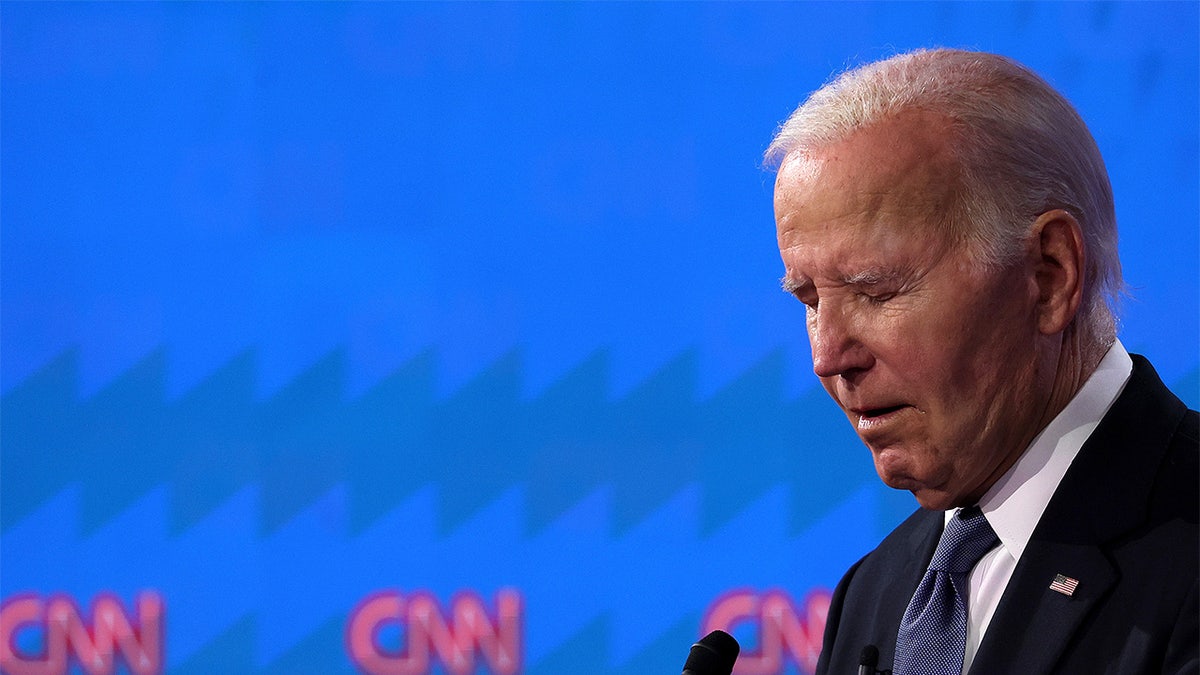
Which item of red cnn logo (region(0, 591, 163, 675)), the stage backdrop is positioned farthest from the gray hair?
red cnn logo (region(0, 591, 163, 675))

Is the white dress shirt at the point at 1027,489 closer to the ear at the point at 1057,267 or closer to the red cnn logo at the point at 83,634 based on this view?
the ear at the point at 1057,267

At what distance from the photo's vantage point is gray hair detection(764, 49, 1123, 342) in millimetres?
1260

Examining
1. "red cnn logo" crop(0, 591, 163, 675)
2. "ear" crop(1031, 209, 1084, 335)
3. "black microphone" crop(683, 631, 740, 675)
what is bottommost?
"black microphone" crop(683, 631, 740, 675)

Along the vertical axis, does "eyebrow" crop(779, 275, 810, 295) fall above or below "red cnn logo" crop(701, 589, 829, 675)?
above

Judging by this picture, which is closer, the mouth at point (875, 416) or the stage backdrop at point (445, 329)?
the mouth at point (875, 416)

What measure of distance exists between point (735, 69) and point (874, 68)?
49.3 inches

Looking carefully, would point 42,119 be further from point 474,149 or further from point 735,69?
point 735,69

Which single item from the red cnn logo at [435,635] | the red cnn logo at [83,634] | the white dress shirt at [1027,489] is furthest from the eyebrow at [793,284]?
the red cnn logo at [83,634]

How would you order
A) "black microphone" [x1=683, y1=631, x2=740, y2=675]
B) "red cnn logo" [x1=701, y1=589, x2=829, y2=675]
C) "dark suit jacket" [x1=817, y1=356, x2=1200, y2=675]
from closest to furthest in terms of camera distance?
"dark suit jacket" [x1=817, y1=356, x2=1200, y2=675] < "black microphone" [x1=683, y1=631, x2=740, y2=675] < "red cnn logo" [x1=701, y1=589, x2=829, y2=675]

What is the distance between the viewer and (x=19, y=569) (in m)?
2.55

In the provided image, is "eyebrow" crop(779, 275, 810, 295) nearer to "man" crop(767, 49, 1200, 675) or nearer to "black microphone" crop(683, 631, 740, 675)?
"man" crop(767, 49, 1200, 675)

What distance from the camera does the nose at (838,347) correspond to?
131 cm

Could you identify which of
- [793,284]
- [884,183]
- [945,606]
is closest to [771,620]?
[945,606]

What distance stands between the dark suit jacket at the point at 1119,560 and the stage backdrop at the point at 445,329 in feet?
4.21
